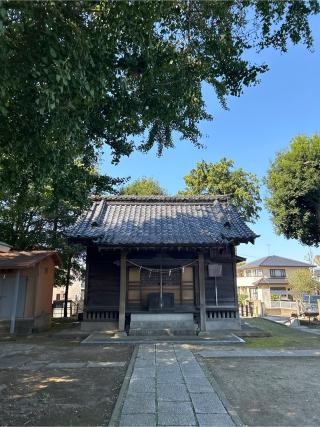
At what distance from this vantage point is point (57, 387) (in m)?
6.17

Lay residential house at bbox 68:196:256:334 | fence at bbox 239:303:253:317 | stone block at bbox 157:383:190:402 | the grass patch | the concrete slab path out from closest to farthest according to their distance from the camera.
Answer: stone block at bbox 157:383:190:402
the concrete slab path
the grass patch
residential house at bbox 68:196:256:334
fence at bbox 239:303:253:317

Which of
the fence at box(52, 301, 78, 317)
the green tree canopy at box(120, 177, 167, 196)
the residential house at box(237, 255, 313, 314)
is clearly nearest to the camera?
the fence at box(52, 301, 78, 317)

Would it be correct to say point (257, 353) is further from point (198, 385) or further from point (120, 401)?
point (120, 401)

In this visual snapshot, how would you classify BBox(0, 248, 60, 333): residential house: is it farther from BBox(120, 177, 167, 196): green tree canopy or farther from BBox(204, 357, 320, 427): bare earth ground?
BBox(120, 177, 167, 196): green tree canopy

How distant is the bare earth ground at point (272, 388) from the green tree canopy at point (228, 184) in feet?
64.6

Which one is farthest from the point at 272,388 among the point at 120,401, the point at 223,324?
the point at 223,324

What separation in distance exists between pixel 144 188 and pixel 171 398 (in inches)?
1105

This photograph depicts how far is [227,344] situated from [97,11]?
390 inches

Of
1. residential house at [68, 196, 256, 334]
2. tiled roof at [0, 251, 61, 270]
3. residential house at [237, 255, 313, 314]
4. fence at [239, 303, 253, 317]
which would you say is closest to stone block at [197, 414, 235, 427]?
residential house at [68, 196, 256, 334]

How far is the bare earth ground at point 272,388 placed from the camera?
15.6ft

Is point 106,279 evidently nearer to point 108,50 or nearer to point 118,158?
point 118,158

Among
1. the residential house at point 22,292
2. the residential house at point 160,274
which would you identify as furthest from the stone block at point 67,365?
the residential house at point 22,292

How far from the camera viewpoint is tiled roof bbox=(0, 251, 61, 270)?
13414 millimetres

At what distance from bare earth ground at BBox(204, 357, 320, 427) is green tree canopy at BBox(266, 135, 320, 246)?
35.1 feet
